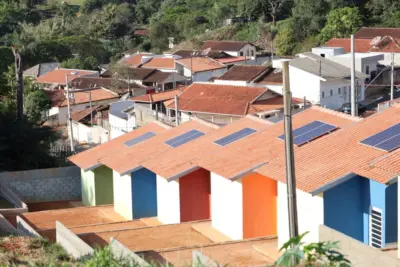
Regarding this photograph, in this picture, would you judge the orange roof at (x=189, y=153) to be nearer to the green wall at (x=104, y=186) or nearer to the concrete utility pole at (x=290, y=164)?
the green wall at (x=104, y=186)

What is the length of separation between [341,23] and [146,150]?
40002 mm

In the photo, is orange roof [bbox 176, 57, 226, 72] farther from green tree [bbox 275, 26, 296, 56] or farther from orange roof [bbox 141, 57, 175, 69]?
green tree [bbox 275, 26, 296, 56]

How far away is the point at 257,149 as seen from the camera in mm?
16812

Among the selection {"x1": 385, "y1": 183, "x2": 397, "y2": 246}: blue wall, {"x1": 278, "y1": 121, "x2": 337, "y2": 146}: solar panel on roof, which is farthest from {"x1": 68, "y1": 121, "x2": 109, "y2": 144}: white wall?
{"x1": 385, "y1": 183, "x2": 397, "y2": 246}: blue wall

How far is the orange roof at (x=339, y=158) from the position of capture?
1382cm

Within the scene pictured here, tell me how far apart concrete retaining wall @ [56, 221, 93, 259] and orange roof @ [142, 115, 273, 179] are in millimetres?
2786

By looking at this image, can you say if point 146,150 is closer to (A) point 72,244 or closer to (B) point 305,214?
(A) point 72,244

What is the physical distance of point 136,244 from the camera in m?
16.4

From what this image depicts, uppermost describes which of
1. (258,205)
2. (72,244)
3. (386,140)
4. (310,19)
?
(386,140)

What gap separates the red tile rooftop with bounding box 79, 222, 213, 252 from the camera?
53.5ft

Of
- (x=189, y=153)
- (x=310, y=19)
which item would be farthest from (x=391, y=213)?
(x=310, y=19)

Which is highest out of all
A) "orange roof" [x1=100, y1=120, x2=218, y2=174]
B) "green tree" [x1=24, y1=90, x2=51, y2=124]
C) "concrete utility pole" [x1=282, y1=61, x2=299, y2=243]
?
"concrete utility pole" [x1=282, y1=61, x2=299, y2=243]

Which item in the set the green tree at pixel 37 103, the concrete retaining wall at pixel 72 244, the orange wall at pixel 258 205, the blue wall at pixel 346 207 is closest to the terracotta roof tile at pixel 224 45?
the green tree at pixel 37 103

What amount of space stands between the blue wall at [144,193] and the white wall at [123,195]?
0.41 ft
